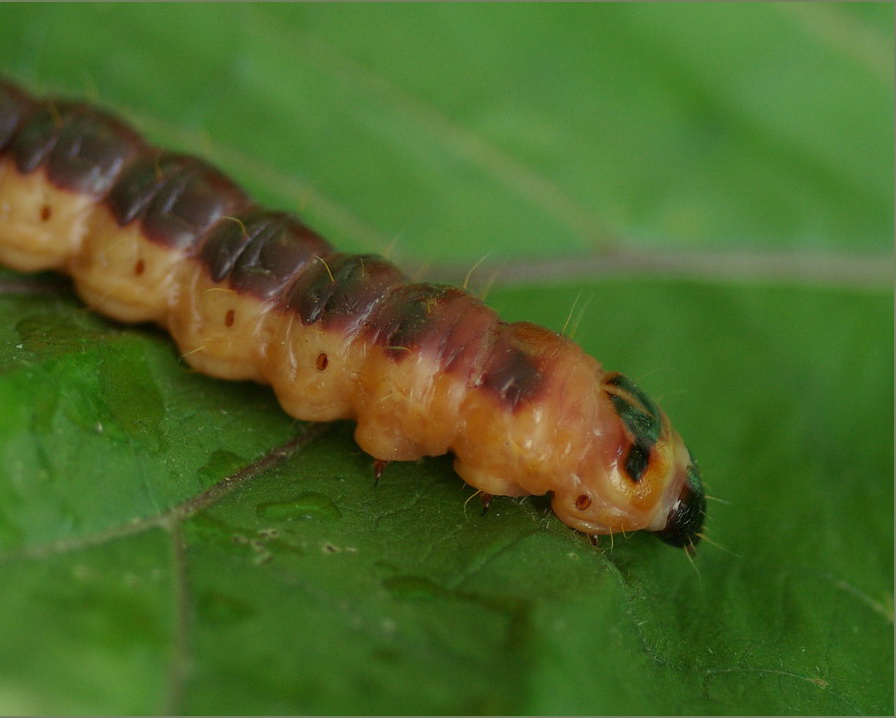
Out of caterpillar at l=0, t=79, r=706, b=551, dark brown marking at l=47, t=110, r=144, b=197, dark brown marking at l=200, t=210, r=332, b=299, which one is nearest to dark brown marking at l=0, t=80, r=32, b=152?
caterpillar at l=0, t=79, r=706, b=551

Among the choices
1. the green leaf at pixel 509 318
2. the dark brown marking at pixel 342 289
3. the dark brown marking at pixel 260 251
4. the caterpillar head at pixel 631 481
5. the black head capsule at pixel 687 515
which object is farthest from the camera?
the dark brown marking at pixel 260 251

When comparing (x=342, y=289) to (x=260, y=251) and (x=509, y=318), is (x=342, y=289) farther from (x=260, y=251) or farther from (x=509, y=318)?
(x=509, y=318)

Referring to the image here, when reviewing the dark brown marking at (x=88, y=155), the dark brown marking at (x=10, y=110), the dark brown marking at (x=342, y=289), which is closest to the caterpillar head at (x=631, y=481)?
the dark brown marking at (x=342, y=289)

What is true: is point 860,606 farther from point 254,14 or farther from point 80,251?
point 254,14

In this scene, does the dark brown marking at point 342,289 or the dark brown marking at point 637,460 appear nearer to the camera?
the dark brown marking at point 637,460

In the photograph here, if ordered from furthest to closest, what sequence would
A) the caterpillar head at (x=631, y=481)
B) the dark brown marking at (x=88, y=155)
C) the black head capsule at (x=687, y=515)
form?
the dark brown marking at (x=88, y=155) → the black head capsule at (x=687, y=515) → the caterpillar head at (x=631, y=481)

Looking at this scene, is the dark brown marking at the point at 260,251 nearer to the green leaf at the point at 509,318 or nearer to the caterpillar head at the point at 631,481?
the green leaf at the point at 509,318

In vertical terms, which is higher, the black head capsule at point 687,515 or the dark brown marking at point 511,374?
the dark brown marking at point 511,374

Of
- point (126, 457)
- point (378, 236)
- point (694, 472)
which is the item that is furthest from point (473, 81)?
point (126, 457)

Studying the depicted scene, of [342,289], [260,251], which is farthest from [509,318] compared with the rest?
[260,251]
